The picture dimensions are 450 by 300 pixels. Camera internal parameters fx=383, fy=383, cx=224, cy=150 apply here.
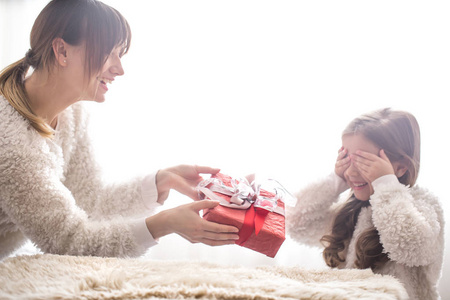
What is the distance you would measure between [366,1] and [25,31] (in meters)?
1.60

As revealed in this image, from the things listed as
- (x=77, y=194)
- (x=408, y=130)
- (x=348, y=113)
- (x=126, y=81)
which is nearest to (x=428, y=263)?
(x=408, y=130)


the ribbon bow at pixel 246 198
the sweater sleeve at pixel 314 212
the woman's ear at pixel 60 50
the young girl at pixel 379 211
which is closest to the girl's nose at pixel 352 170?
the young girl at pixel 379 211

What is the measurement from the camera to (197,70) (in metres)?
1.75

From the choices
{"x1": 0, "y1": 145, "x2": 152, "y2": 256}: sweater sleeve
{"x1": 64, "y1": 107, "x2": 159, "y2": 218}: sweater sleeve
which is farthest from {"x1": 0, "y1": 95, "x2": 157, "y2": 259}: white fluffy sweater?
{"x1": 64, "y1": 107, "x2": 159, "y2": 218}: sweater sleeve

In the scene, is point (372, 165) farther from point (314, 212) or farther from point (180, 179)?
point (180, 179)

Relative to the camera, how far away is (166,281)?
670 mm

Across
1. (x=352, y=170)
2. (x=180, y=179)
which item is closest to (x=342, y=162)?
(x=352, y=170)

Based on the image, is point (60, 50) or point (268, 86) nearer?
point (60, 50)

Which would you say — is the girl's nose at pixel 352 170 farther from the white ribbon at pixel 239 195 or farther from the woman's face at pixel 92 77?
the woman's face at pixel 92 77

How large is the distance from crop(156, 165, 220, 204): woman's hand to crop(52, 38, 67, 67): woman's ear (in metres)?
0.44

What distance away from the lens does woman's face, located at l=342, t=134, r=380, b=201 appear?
1.20 metres

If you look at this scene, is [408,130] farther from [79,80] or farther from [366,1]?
[79,80]

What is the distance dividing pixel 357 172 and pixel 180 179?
1.87ft

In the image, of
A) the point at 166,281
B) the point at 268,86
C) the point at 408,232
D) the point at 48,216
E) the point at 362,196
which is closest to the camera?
the point at 166,281
